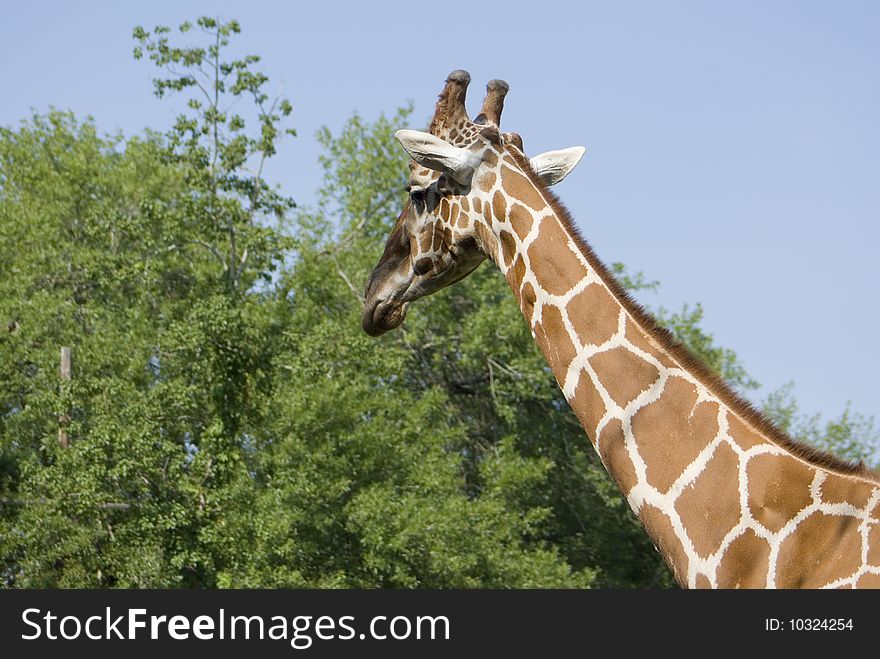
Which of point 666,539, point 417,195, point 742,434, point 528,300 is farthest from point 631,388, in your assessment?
point 417,195

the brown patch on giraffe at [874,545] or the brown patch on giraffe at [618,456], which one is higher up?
the brown patch on giraffe at [618,456]

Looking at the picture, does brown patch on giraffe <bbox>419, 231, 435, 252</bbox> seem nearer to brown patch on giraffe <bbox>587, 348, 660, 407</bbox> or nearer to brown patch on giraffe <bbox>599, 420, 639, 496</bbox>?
brown patch on giraffe <bbox>587, 348, 660, 407</bbox>

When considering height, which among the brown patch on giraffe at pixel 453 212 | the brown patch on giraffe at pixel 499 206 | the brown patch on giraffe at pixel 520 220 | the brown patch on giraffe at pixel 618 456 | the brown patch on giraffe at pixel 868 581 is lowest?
the brown patch on giraffe at pixel 868 581

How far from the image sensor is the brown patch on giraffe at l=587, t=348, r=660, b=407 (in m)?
4.58

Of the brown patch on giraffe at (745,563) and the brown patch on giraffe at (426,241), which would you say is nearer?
the brown patch on giraffe at (745,563)

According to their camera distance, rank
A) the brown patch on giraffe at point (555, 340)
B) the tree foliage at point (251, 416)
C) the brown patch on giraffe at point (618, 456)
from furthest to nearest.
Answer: the tree foliage at point (251, 416) < the brown patch on giraffe at point (555, 340) < the brown patch on giraffe at point (618, 456)

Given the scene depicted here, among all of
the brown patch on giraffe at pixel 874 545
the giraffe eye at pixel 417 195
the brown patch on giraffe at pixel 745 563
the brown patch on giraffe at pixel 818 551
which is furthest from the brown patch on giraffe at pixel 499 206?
the brown patch on giraffe at pixel 874 545

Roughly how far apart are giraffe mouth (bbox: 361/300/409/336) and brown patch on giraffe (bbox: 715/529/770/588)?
2.21 m

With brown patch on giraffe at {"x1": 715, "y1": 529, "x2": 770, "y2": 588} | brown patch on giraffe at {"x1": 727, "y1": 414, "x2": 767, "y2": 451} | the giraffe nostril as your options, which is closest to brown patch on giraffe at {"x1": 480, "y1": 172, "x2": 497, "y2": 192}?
the giraffe nostril

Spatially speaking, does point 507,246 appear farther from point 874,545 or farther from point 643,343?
point 874,545

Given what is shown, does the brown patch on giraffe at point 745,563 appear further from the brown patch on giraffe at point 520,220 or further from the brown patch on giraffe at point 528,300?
the brown patch on giraffe at point 520,220

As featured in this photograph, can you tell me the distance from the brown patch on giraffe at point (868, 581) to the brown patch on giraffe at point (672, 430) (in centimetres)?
74

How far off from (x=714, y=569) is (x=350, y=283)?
21.0 meters

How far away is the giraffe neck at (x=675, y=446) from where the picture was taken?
13.2 ft
